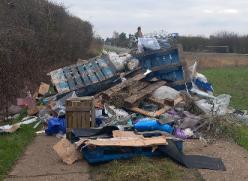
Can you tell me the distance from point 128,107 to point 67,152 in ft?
11.5

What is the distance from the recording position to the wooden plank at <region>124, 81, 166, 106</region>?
1088cm

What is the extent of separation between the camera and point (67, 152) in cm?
758

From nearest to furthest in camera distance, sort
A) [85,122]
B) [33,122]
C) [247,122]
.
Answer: [85,122], [33,122], [247,122]

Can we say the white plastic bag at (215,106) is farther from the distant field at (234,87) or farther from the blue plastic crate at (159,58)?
the distant field at (234,87)

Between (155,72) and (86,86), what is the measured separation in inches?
73.1

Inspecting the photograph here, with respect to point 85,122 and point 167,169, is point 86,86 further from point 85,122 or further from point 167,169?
point 167,169

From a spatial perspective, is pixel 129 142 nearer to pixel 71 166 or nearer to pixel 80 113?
pixel 71 166

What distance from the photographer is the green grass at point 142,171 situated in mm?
6562

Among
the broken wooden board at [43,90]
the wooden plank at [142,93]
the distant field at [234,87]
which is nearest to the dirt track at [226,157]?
the wooden plank at [142,93]

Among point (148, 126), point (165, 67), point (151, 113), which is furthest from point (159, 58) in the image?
point (148, 126)

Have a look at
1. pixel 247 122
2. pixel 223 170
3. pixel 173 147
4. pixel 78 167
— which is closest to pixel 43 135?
pixel 78 167

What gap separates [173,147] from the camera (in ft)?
24.8

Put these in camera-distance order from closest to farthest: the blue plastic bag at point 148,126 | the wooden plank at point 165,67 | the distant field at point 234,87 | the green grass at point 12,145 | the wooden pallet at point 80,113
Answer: the green grass at point 12,145 → the blue plastic bag at point 148,126 → the wooden pallet at point 80,113 → the wooden plank at point 165,67 → the distant field at point 234,87

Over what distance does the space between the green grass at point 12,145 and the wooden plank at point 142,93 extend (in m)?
2.22
